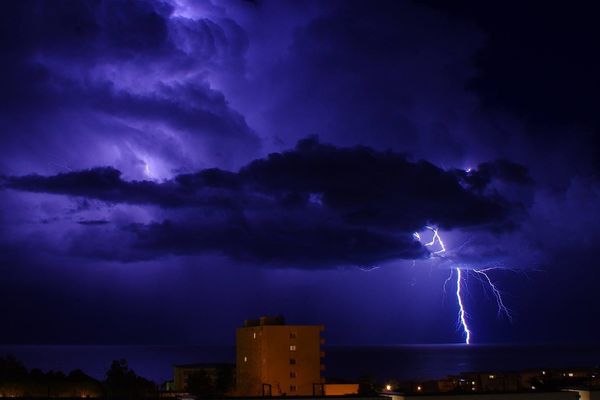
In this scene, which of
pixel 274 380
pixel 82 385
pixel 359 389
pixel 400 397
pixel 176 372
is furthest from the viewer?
pixel 176 372

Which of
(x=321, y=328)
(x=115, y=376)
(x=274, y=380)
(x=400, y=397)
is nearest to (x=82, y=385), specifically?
(x=115, y=376)

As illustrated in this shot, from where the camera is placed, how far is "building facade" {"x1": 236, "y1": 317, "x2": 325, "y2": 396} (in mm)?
43312

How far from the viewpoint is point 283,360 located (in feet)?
143

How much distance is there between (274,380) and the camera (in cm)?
4328

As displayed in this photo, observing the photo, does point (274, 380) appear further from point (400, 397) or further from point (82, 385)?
point (400, 397)

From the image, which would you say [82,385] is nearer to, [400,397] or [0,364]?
[0,364]

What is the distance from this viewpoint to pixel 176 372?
60062 millimetres

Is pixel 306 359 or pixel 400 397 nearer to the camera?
pixel 400 397

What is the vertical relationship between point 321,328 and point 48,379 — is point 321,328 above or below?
above

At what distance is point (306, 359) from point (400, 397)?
87.4 ft

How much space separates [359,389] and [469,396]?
2249cm

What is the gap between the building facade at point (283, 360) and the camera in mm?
43312

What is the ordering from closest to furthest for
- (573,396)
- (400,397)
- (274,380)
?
(400,397) < (573,396) < (274,380)

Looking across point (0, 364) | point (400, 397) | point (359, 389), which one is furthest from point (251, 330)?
point (400, 397)
